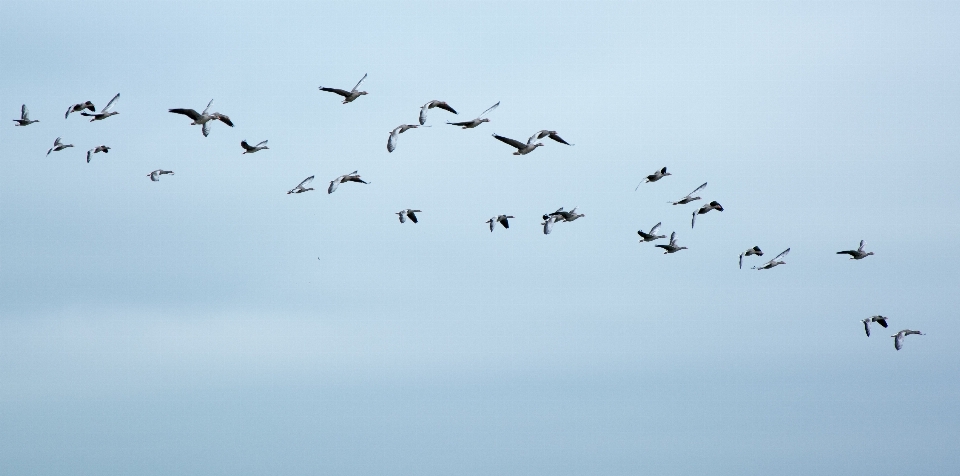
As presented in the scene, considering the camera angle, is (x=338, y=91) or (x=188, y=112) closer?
Result: (x=188, y=112)

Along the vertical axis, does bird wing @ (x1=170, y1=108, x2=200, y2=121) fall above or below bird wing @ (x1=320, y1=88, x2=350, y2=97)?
below

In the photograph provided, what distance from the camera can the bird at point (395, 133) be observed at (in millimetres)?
57419

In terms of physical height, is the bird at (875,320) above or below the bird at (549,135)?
below

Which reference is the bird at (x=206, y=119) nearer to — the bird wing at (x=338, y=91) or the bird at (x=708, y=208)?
the bird wing at (x=338, y=91)

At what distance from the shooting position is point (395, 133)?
59.2 metres

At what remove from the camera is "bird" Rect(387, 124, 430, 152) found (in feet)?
188

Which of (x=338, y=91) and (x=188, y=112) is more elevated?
(x=338, y=91)

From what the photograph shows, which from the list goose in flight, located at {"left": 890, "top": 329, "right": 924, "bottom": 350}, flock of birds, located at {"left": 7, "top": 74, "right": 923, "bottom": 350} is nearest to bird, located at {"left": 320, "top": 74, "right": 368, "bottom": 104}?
flock of birds, located at {"left": 7, "top": 74, "right": 923, "bottom": 350}

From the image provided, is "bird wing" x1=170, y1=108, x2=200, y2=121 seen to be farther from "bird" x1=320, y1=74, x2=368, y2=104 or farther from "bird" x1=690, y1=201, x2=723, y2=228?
Answer: "bird" x1=690, y1=201, x2=723, y2=228

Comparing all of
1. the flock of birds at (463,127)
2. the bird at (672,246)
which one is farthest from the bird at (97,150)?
the bird at (672,246)

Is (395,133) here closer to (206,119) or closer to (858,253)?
(206,119)

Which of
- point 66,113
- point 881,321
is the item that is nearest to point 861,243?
point 881,321

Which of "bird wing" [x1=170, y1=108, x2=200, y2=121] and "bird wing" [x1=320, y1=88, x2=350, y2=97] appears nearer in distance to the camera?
"bird wing" [x1=170, y1=108, x2=200, y2=121]

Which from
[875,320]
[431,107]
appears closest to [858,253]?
[875,320]
